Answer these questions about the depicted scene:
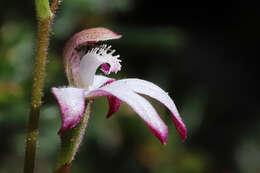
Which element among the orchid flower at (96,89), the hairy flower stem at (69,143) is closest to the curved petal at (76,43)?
the orchid flower at (96,89)

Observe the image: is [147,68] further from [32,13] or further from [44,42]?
[44,42]

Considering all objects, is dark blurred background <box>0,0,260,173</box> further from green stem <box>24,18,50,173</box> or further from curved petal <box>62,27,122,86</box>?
green stem <box>24,18,50,173</box>

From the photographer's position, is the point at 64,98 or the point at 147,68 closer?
the point at 64,98

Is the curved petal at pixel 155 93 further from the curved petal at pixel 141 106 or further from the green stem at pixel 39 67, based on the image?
the green stem at pixel 39 67

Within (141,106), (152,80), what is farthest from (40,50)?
(152,80)

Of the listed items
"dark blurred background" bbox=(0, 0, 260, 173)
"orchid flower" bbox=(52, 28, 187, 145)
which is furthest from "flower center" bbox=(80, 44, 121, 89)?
"dark blurred background" bbox=(0, 0, 260, 173)

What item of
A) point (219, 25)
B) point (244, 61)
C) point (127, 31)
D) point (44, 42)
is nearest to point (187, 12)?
point (219, 25)
